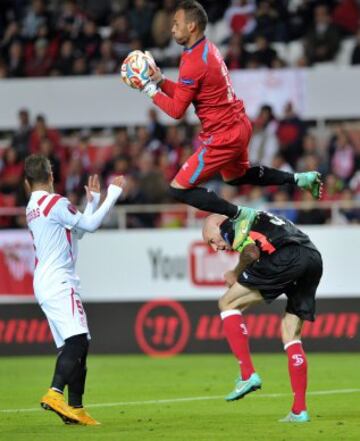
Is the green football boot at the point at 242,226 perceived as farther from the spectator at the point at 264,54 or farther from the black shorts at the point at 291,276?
the spectator at the point at 264,54

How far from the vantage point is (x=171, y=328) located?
18.7 m

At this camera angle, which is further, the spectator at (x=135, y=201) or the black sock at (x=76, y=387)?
the spectator at (x=135, y=201)

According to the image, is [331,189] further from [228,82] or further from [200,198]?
[228,82]

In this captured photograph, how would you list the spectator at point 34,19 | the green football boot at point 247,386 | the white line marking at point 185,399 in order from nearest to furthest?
the green football boot at point 247,386
the white line marking at point 185,399
the spectator at point 34,19

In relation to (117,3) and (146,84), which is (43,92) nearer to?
(117,3)

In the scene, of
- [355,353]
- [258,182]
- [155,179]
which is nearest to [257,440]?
[258,182]

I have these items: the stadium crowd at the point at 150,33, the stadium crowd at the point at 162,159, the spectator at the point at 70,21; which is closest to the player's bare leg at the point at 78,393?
the stadium crowd at the point at 162,159

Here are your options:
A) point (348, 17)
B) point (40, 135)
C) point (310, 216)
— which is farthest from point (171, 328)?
point (348, 17)

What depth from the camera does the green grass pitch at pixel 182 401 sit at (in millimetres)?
9805

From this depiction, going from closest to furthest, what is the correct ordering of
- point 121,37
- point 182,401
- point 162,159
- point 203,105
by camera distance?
point 203,105
point 182,401
point 162,159
point 121,37

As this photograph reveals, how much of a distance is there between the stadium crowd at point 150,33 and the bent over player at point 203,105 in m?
9.88

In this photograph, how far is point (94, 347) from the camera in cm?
1898

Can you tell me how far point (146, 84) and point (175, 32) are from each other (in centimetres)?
55

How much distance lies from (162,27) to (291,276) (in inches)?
514
